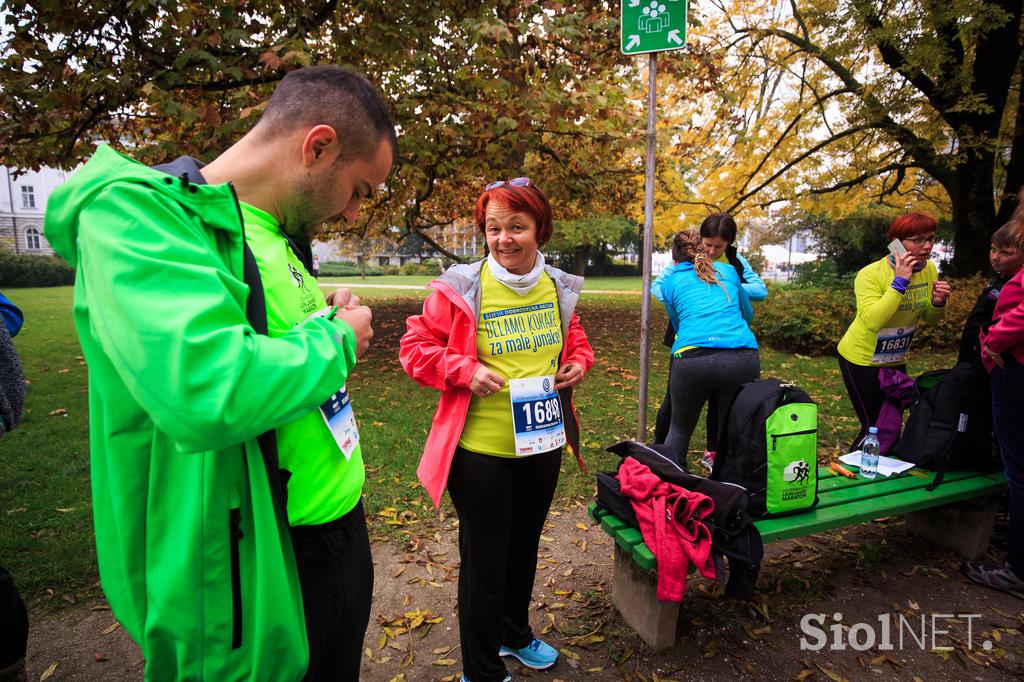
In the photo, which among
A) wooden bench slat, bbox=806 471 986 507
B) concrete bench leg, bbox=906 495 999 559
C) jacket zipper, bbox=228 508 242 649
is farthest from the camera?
concrete bench leg, bbox=906 495 999 559

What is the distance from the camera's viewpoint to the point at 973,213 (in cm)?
998

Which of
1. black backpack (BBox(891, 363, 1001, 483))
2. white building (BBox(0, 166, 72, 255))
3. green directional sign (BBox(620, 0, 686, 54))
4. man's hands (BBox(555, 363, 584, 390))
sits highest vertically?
white building (BBox(0, 166, 72, 255))

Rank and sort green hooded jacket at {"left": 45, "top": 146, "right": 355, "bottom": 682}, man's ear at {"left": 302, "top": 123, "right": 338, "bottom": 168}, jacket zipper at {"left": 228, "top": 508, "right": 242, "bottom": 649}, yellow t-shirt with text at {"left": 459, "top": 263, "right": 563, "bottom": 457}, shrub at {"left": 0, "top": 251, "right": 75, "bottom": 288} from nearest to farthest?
green hooded jacket at {"left": 45, "top": 146, "right": 355, "bottom": 682}, jacket zipper at {"left": 228, "top": 508, "right": 242, "bottom": 649}, man's ear at {"left": 302, "top": 123, "right": 338, "bottom": 168}, yellow t-shirt with text at {"left": 459, "top": 263, "right": 563, "bottom": 457}, shrub at {"left": 0, "top": 251, "right": 75, "bottom": 288}

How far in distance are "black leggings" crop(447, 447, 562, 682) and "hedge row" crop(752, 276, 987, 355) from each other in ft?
29.0

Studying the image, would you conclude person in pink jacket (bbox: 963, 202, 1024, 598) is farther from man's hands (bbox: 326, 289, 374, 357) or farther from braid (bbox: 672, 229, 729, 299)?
man's hands (bbox: 326, 289, 374, 357)

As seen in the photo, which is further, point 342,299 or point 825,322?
point 825,322

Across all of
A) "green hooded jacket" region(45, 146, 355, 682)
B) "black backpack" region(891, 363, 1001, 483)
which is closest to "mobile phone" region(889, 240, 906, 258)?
"black backpack" region(891, 363, 1001, 483)

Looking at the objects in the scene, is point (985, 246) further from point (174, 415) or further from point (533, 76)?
point (174, 415)

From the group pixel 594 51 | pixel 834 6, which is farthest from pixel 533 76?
pixel 834 6

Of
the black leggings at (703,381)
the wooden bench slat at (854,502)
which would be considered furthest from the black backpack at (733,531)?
the black leggings at (703,381)

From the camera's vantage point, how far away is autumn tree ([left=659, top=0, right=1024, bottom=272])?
26.7 feet

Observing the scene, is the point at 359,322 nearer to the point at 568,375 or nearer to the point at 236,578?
the point at 236,578

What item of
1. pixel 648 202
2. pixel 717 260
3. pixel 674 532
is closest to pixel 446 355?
pixel 674 532

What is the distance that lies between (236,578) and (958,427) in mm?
4095
